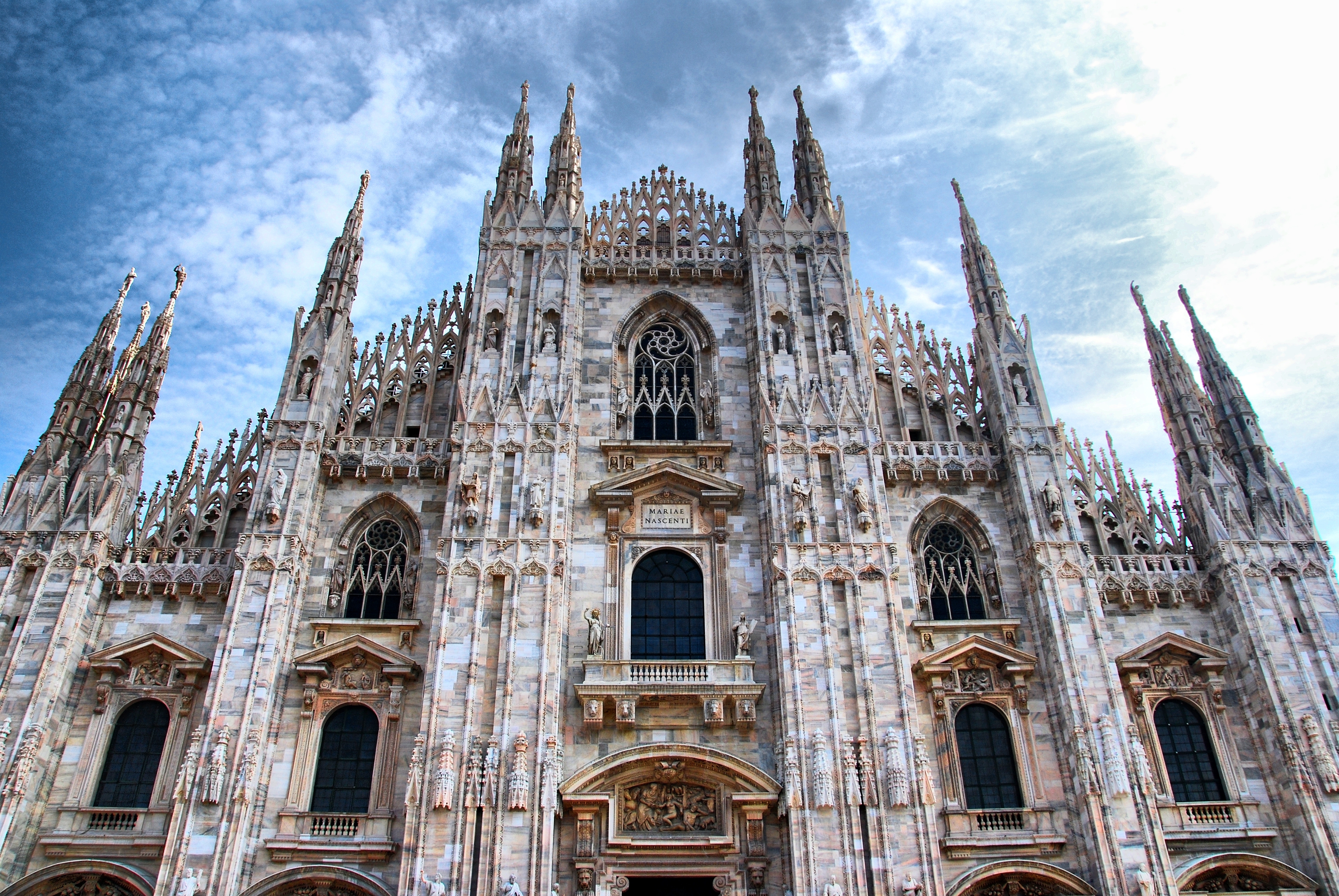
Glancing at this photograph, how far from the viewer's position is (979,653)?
20.4m

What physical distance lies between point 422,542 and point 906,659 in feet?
36.9

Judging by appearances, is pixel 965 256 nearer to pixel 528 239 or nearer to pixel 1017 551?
pixel 1017 551

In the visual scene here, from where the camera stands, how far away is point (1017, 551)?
72.1 ft

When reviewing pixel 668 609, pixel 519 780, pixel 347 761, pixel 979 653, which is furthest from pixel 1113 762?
pixel 347 761

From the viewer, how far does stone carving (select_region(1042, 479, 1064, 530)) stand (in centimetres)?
2153

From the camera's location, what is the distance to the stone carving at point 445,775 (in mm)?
17797

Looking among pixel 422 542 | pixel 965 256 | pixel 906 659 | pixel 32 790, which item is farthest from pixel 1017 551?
pixel 32 790

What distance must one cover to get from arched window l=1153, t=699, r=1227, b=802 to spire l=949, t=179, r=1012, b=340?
9.84 metres

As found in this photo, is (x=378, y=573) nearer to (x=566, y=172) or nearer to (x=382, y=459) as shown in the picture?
(x=382, y=459)

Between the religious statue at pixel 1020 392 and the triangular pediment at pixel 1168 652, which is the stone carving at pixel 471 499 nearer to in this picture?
the religious statue at pixel 1020 392

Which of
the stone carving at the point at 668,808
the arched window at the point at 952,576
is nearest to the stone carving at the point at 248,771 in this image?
the stone carving at the point at 668,808

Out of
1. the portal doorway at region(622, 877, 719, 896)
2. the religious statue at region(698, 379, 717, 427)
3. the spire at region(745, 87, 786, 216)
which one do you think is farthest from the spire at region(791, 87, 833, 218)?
the portal doorway at region(622, 877, 719, 896)

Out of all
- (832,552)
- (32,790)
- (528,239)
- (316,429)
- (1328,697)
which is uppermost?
(528,239)

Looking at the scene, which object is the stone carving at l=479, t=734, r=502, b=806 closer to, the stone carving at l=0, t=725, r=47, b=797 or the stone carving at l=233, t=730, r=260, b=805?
the stone carving at l=233, t=730, r=260, b=805
